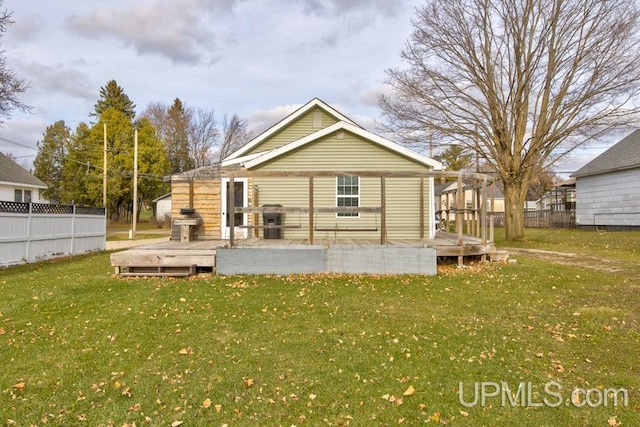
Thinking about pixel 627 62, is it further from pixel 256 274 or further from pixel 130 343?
pixel 130 343

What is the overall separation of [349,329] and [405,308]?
134 centimetres

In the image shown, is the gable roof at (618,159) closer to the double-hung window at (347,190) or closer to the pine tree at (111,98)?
the double-hung window at (347,190)

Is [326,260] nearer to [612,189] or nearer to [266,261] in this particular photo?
[266,261]

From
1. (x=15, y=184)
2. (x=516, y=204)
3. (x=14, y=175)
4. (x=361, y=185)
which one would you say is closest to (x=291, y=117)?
(x=361, y=185)

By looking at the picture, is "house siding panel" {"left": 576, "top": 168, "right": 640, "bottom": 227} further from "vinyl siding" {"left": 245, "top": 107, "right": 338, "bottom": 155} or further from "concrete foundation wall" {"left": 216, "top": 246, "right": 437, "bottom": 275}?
"concrete foundation wall" {"left": 216, "top": 246, "right": 437, "bottom": 275}

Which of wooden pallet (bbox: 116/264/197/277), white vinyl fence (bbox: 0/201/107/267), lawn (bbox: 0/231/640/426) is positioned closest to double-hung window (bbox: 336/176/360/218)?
lawn (bbox: 0/231/640/426)

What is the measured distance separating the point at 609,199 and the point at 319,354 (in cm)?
2537

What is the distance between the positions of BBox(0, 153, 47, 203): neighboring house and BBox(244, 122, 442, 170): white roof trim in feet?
62.7

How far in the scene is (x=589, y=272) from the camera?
910 centimetres

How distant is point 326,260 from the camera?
8797 mm

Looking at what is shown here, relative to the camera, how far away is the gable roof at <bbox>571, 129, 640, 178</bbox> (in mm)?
21686

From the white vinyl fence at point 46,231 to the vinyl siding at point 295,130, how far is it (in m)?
6.82

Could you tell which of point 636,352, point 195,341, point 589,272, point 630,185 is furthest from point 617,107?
point 195,341

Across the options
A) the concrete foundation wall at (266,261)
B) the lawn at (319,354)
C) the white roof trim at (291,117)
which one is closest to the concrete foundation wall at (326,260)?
the concrete foundation wall at (266,261)
